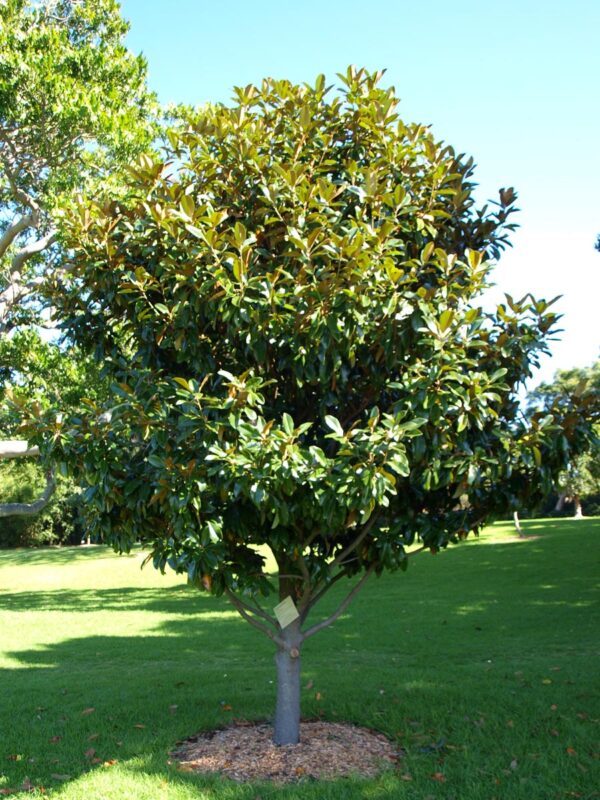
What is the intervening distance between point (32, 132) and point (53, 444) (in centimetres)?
872

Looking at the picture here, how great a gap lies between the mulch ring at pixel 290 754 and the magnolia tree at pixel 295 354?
9.2 inches

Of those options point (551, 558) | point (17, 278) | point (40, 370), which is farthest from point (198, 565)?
point (551, 558)

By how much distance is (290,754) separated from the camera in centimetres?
541

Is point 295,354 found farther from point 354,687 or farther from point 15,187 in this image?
point 15,187

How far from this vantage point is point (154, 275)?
4996mm

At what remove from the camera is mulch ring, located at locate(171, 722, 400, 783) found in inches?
202

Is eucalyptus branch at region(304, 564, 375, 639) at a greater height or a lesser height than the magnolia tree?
lesser

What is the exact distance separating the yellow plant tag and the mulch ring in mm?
1010

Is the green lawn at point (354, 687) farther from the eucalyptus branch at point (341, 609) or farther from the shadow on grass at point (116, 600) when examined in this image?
the eucalyptus branch at point (341, 609)

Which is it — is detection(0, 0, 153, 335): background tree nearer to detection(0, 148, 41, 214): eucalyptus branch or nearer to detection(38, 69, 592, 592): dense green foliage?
detection(0, 148, 41, 214): eucalyptus branch

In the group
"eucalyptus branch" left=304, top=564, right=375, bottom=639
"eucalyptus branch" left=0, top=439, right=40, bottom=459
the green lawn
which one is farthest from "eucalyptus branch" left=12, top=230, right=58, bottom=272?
"eucalyptus branch" left=304, top=564, right=375, bottom=639

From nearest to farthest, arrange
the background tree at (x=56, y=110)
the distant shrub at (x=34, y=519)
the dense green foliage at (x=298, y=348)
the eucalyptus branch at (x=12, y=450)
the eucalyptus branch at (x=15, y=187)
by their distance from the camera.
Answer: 1. the dense green foliage at (x=298, y=348)
2. the background tree at (x=56, y=110)
3. the eucalyptus branch at (x=15, y=187)
4. the eucalyptus branch at (x=12, y=450)
5. the distant shrub at (x=34, y=519)

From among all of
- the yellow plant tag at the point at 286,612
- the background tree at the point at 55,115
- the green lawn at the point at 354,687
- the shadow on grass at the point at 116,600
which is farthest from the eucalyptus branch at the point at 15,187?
the yellow plant tag at the point at 286,612

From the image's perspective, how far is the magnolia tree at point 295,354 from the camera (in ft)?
14.0
